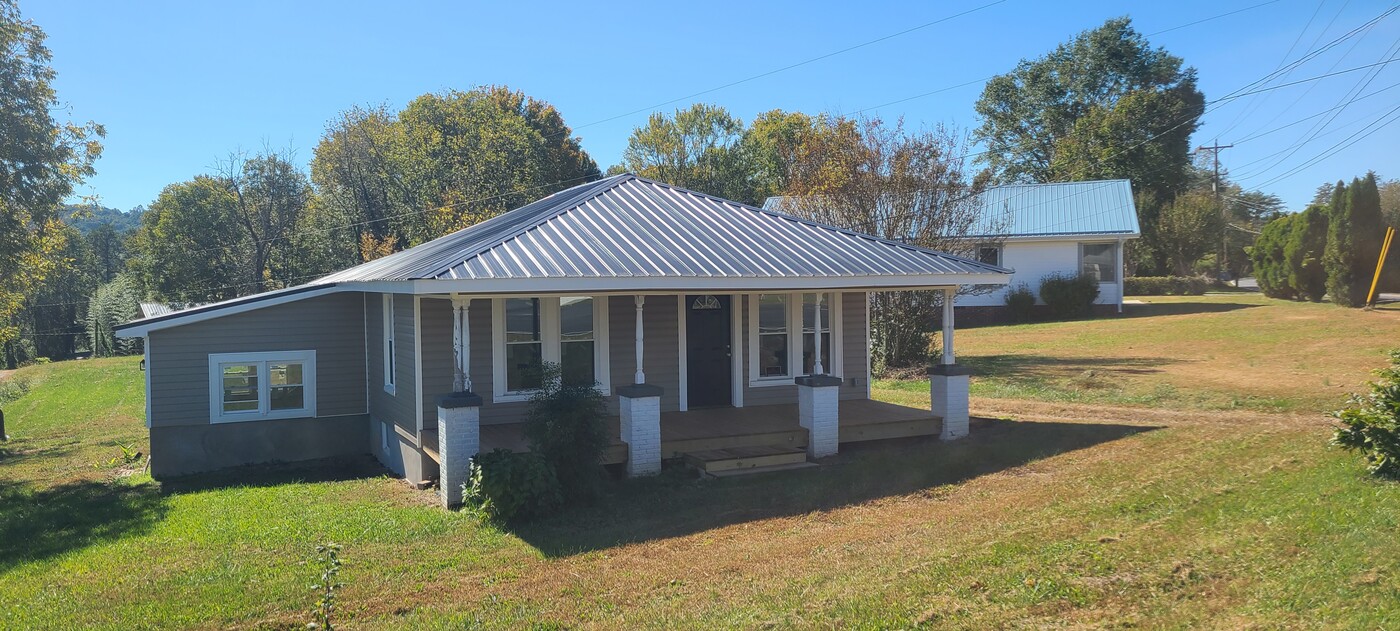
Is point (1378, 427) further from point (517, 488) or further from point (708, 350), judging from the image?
point (708, 350)

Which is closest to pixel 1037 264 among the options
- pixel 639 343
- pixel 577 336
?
pixel 577 336

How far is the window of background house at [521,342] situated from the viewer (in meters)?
12.3

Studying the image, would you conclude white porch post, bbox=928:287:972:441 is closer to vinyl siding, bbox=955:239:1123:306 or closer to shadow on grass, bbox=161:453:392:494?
shadow on grass, bbox=161:453:392:494

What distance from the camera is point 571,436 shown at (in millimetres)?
9266

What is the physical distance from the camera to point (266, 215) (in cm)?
4219

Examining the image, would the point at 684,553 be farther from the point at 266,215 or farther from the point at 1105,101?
the point at 1105,101

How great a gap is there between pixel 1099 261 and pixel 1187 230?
14.8 meters

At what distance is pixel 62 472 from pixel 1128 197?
32.3 meters

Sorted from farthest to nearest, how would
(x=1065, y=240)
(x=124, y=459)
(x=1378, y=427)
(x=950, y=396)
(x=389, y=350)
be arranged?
(x=1065, y=240), (x=124, y=459), (x=389, y=350), (x=950, y=396), (x=1378, y=427)

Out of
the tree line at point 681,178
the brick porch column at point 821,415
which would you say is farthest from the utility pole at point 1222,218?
the brick porch column at point 821,415

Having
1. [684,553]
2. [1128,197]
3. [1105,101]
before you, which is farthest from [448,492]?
[1105,101]

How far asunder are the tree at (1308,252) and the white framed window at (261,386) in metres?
29.7

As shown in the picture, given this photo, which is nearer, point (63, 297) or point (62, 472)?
point (62, 472)

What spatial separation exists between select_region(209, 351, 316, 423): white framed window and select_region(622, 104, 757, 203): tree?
35.9 metres
